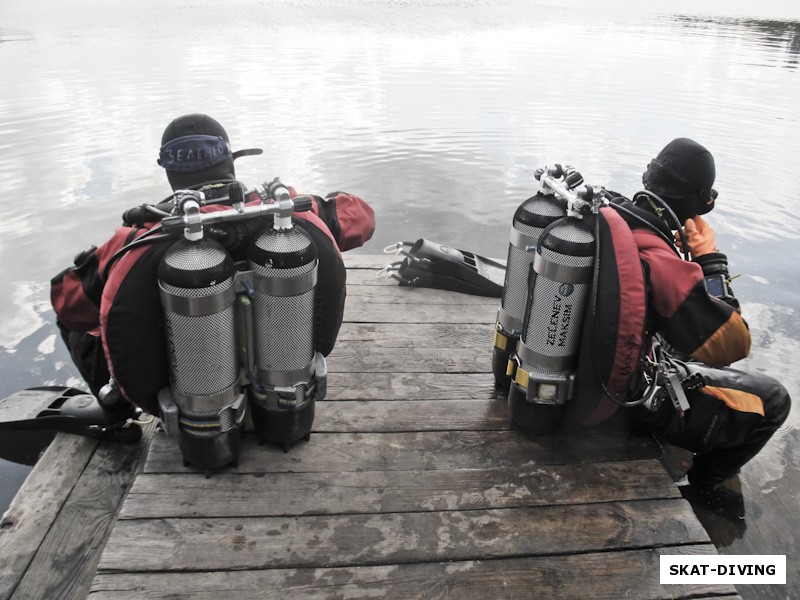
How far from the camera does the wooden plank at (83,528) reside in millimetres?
2475

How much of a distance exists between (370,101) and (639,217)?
12357 millimetres

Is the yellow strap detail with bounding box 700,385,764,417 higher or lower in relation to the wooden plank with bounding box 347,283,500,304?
higher

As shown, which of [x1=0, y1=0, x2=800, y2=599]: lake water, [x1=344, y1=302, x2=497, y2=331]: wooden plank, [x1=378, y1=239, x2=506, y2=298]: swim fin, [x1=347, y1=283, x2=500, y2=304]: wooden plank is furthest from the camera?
[x1=0, y1=0, x2=800, y2=599]: lake water

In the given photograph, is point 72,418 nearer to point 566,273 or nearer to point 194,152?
point 194,152

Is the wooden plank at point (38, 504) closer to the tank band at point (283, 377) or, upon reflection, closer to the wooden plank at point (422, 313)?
the tank band at point (283, 377)

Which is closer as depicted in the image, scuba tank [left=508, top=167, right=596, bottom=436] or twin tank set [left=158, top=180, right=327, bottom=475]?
twin tank set [left=158, top=180, right=327, bottom=475]

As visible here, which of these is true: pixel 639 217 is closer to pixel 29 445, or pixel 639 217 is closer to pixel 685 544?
pixel 685 544

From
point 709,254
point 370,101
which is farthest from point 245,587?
Answer: point 370,101

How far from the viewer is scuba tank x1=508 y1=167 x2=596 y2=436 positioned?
2.47m

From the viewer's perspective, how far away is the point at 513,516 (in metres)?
2.46

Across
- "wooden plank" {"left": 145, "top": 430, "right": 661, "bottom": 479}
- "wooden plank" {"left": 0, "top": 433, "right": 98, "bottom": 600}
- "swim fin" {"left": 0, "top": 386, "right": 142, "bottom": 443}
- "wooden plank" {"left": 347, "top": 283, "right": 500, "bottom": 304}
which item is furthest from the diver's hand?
"wooden plank" {"left": 0, "top": 433, "right": 98, "bottom": 600}

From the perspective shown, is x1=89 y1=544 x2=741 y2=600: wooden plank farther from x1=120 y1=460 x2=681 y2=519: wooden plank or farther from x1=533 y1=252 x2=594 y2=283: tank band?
x1=533 y1=252 x2=594 y2=283: tank band

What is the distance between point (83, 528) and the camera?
2.69 metres

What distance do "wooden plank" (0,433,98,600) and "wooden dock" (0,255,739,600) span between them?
0.17ft
